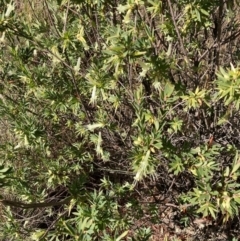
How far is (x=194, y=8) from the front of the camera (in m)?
1.89

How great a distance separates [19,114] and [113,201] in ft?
2.14

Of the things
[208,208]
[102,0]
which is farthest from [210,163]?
[102,0]

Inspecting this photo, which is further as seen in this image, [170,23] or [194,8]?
[170,23]

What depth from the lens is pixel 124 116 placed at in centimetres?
251

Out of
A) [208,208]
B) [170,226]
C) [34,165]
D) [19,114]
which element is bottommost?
[170,226]

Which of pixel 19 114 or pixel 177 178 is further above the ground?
pixel 19 114

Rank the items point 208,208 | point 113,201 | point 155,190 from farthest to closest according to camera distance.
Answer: point 155,190
point 113,201
point 208,208

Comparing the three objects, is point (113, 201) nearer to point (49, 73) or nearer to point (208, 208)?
point (208, 208)

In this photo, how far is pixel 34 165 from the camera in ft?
9.11

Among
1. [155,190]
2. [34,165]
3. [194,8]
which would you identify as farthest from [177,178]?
[194,8]

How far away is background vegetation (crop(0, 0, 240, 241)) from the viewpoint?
1877mm

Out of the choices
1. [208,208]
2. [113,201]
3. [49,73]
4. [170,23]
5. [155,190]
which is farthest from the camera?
[155,190]

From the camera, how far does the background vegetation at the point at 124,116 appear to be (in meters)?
1.88

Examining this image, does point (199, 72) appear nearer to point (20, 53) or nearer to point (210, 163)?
point (210, 163)
